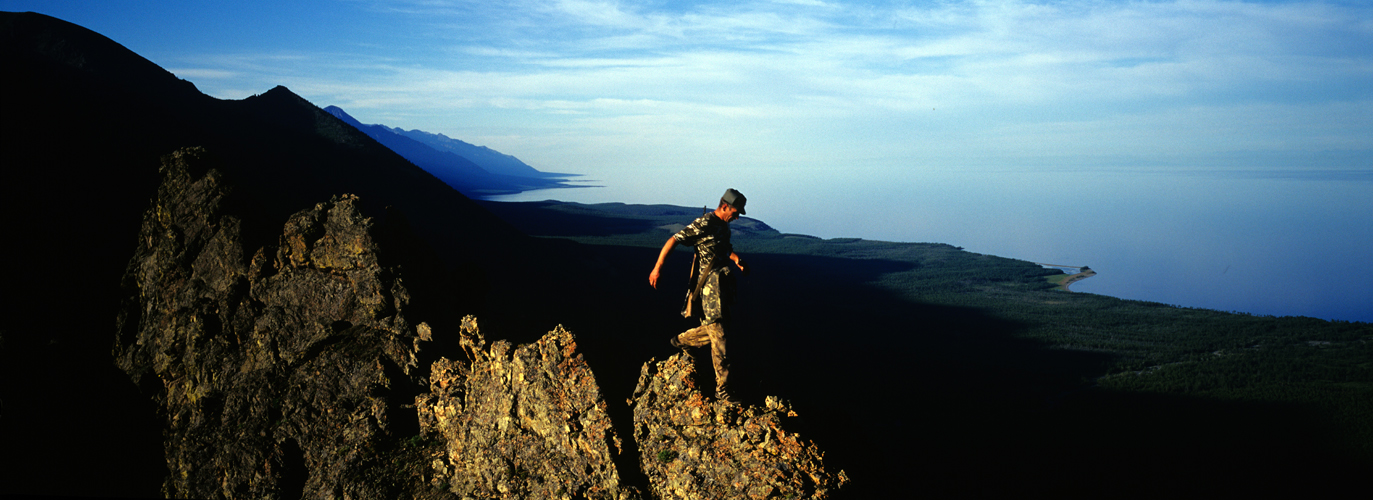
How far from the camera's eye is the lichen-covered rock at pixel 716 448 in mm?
7855

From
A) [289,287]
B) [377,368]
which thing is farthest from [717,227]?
[289,287]

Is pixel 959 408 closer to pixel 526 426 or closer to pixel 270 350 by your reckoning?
pixel 526 426

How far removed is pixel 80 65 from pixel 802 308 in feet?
260

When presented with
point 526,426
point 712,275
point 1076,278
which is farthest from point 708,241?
point 1076,278

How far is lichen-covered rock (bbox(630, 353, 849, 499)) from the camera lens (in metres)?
7.86

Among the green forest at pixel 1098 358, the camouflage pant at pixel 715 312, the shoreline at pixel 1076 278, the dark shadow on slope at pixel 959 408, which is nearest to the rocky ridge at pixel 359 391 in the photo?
the dark shadow on slope at pixel 959 408

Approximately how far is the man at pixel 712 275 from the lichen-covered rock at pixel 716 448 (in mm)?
1238

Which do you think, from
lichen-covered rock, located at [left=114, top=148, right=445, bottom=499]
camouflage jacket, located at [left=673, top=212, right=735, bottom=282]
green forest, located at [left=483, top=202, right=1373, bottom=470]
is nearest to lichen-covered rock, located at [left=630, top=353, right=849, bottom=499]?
camouflage jacket, located at [left=673, top=212, right=735, bottom=282]

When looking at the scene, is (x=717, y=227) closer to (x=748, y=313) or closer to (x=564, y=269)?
(x=564, y=269)

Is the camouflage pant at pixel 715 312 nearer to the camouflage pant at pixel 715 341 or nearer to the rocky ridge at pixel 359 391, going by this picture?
the camouflage pant at pixel 715 341

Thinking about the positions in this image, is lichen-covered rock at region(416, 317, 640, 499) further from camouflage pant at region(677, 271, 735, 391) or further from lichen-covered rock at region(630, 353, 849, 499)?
camouflage pant at region(677, 271, 735, 391)

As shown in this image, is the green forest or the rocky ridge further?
the green forest

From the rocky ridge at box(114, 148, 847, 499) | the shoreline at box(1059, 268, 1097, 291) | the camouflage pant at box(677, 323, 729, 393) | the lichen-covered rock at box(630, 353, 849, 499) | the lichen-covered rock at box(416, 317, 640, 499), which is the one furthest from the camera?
the shoreline at box(1059, 268, 1097, 291)

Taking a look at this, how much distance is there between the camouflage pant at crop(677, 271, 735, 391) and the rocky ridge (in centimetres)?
117
